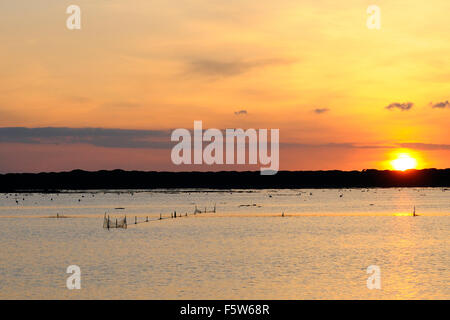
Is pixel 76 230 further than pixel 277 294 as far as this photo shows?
Yes

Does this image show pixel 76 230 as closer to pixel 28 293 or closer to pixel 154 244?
pixel 154 244

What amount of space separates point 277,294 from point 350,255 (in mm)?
28412

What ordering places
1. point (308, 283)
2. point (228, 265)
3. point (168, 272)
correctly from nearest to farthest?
1. point (308, 283)
2. point (168, 272)
3. point (228, 265)

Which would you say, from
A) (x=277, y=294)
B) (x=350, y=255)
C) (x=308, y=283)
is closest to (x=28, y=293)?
(x=277, y=294)

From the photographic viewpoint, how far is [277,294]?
44.7 metres

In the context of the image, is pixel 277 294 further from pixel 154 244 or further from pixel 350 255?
→ pixel 154 244

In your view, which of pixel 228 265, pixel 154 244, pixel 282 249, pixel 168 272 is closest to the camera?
pixel 168 272

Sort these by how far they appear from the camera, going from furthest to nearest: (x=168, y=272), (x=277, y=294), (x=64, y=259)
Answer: (x=64, y=259) < (x=168, y=272) < (x=277, y=294)

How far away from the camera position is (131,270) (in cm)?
5809

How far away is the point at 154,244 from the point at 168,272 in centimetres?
2932

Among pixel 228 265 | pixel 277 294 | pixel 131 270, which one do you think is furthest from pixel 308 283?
pixel 131 270

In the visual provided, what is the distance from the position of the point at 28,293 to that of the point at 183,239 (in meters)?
47.5
